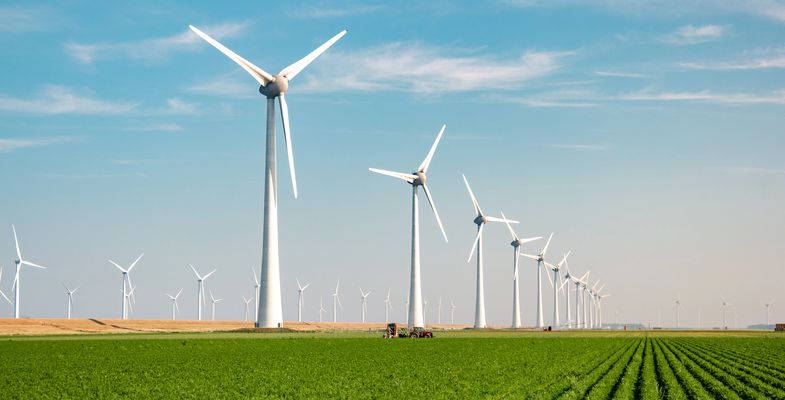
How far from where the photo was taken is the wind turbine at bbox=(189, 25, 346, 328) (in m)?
102

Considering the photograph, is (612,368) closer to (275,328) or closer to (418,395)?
(418,395)

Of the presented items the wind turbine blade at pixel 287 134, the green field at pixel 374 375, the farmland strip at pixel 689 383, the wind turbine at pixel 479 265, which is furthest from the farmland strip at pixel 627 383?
the wind turbine at pixel 479 265

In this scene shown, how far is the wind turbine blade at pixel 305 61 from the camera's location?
10950cm

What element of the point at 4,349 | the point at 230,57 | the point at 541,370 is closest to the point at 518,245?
the point at 230,57

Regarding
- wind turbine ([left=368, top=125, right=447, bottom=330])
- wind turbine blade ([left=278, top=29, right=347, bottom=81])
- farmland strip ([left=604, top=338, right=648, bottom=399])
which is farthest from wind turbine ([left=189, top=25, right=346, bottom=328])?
farmland strip ([left=604, top=338, right=648, bottom=399])

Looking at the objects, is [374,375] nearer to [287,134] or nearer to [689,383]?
[689,383]

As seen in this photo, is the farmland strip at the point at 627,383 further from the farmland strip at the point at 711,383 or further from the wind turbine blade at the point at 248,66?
the wind turbine blade at the point at 248,66

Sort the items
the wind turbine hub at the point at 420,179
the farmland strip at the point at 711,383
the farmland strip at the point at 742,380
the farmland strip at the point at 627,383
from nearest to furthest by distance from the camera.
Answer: the farmland strip at the point at 627,383 < the farmland strip at the point at 711,383 < the farmland strip at the point at 742,380 < the wind turbine hub at the point at 420,179

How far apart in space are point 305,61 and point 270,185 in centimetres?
1776

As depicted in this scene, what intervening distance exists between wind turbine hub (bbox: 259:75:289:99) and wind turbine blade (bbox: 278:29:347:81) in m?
1.31

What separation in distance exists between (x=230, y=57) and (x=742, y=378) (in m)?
73.5

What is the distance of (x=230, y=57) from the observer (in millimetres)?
103688

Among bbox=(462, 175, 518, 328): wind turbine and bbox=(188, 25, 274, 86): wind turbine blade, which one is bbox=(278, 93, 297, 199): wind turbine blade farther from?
bbox=(462, 175, 518, 328): wind turbine

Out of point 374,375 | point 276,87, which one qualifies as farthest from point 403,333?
point 374,375
